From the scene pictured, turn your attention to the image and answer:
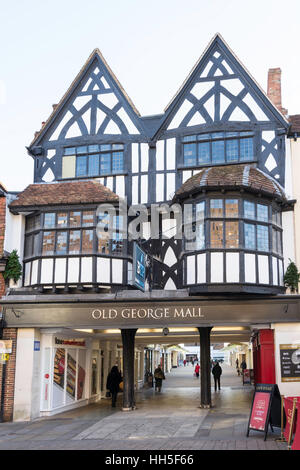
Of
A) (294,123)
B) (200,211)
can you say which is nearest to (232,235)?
(200,211)

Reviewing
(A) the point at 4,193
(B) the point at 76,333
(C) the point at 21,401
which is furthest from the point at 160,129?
(C) the point at 21,401

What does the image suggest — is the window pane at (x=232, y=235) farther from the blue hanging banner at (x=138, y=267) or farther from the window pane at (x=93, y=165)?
the window pane at (x=93, y=165)

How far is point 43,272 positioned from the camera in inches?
661

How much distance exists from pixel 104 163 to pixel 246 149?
16.9 ft

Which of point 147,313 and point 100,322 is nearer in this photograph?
point 147,313

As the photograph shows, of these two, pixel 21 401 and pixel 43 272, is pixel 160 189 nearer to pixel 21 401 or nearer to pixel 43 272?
pixel 43 272

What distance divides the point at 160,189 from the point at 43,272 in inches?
194

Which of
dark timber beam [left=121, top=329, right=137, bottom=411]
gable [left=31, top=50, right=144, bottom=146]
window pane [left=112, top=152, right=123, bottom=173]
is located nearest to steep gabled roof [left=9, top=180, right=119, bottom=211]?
window pane [left=112, top=152, right=123, bottom=173]

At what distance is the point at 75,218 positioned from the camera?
17.2 metres

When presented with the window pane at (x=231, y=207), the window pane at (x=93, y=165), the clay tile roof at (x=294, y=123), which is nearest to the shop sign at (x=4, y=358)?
the window pane at (x=93, y=165)

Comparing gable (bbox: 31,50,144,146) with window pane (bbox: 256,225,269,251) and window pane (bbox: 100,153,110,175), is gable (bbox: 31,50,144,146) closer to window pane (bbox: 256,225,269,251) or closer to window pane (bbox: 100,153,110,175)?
window pane (bbox: 100,153,110,175)

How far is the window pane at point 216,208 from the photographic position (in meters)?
16.0

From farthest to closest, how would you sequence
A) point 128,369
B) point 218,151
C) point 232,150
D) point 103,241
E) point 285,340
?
1. point 218,151
2. point 232,150
3. point 128,369
4. point 103,241
5. point 285,340

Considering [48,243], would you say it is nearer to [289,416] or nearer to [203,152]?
[203,152]
